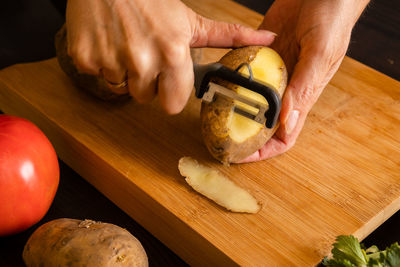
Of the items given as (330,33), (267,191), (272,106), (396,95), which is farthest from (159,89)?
(396,95)

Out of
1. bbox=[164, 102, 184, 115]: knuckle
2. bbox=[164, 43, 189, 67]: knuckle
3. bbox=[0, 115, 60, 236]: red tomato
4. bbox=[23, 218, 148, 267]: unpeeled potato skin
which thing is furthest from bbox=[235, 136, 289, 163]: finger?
bbox=[0, 115, 60, 236]: red tomato

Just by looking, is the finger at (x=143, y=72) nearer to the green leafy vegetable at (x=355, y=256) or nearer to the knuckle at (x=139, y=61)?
the knuckle at (x=139, y=61)

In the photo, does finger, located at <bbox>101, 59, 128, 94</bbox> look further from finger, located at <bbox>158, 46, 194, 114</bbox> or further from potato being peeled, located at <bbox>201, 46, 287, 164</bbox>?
potato being peeled, located at <bbox>201, 46, 287, 164</bbox>

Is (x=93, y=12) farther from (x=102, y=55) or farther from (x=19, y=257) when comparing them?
(x=19, y=257)

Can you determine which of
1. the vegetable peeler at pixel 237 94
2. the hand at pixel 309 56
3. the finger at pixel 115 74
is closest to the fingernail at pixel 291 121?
the hand at pixel 309 56

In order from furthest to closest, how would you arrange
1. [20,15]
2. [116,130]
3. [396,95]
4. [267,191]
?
[20,15] < [396,95] < [116,130] < [267,191]

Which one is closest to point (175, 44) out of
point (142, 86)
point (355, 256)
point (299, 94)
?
point (142, 86)

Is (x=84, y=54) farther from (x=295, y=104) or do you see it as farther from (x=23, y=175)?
(x=295, y=104)
